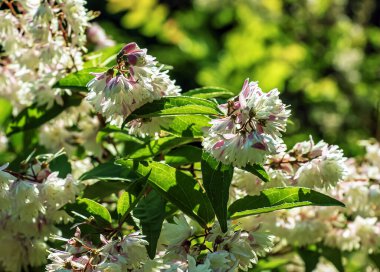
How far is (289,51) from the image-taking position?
459 centimetres

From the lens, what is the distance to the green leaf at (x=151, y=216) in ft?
4.35

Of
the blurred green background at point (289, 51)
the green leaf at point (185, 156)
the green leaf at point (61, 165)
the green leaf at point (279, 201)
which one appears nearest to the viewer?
the green leaf at point (279, 201)

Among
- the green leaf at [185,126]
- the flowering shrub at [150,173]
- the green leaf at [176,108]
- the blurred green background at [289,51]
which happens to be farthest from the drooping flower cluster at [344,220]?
the blurred green background at [289,51]

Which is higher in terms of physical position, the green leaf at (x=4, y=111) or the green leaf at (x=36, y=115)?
the green leaf at (x=36, y=115)

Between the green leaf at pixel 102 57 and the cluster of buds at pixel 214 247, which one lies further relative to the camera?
the green leaf at pixel 102 57

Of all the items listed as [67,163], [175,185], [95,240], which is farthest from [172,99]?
[67,163]

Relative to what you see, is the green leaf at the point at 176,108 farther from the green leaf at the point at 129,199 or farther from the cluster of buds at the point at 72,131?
the cluster of buds at the point at 72,131

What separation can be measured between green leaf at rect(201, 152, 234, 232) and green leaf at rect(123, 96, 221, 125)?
0.10 metres

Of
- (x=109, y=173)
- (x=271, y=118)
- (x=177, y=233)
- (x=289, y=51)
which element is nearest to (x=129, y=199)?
(x=177, y=233)

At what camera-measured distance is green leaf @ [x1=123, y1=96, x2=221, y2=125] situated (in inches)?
51.6

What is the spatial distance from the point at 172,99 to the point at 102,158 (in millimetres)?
772

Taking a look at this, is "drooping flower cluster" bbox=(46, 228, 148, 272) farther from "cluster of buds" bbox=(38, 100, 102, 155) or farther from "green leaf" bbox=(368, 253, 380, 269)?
"green leaf" bbox=(368, 253, 380, 269)

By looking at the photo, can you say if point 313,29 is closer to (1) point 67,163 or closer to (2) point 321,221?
(2) point 321,221

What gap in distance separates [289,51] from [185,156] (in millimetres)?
3158
